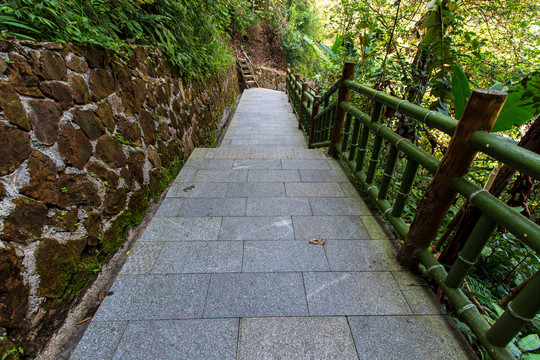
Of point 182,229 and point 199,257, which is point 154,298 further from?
point 182,229

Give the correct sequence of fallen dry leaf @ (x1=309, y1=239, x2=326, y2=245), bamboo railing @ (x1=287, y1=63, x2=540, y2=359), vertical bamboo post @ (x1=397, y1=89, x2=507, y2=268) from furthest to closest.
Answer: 1. fallen dry leaf @ (x1=309, y1=239, x2=326, y2=245)
2. vertical bamboo post @ (x1=397, y1=89, x2=507, y2=268)
3. bamboo railing @ (x1=287, y1=63, x2=540, y2=359)

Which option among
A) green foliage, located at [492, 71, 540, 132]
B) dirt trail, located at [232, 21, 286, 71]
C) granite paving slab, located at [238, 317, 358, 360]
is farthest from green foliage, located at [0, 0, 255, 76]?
dirt trail, located at [232, 21, 286, 71]

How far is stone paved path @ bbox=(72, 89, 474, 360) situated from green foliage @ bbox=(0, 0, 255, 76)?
55.5 inches

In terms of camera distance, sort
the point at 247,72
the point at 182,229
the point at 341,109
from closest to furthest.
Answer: the point at 182,229 < the point at 341,109 < the point at 247,72

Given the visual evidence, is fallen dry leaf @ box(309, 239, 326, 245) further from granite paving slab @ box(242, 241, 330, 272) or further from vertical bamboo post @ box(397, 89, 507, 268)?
vertical bamboo post @ box(397, 89, 507, 268)

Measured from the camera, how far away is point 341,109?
115 inches

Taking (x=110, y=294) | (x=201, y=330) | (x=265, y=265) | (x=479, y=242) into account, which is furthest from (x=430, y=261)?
(x=110, y=294)

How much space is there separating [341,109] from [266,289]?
226 cm

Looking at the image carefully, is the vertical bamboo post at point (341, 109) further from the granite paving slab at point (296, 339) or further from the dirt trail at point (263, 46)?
the dirt trail at point (263, 46)

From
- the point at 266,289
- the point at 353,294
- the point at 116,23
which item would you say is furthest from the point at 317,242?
the point at 116,23

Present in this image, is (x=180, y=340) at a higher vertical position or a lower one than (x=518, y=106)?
lower

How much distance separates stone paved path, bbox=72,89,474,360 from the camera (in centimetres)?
124

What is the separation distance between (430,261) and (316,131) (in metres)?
3.26

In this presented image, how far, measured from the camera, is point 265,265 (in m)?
1.69
